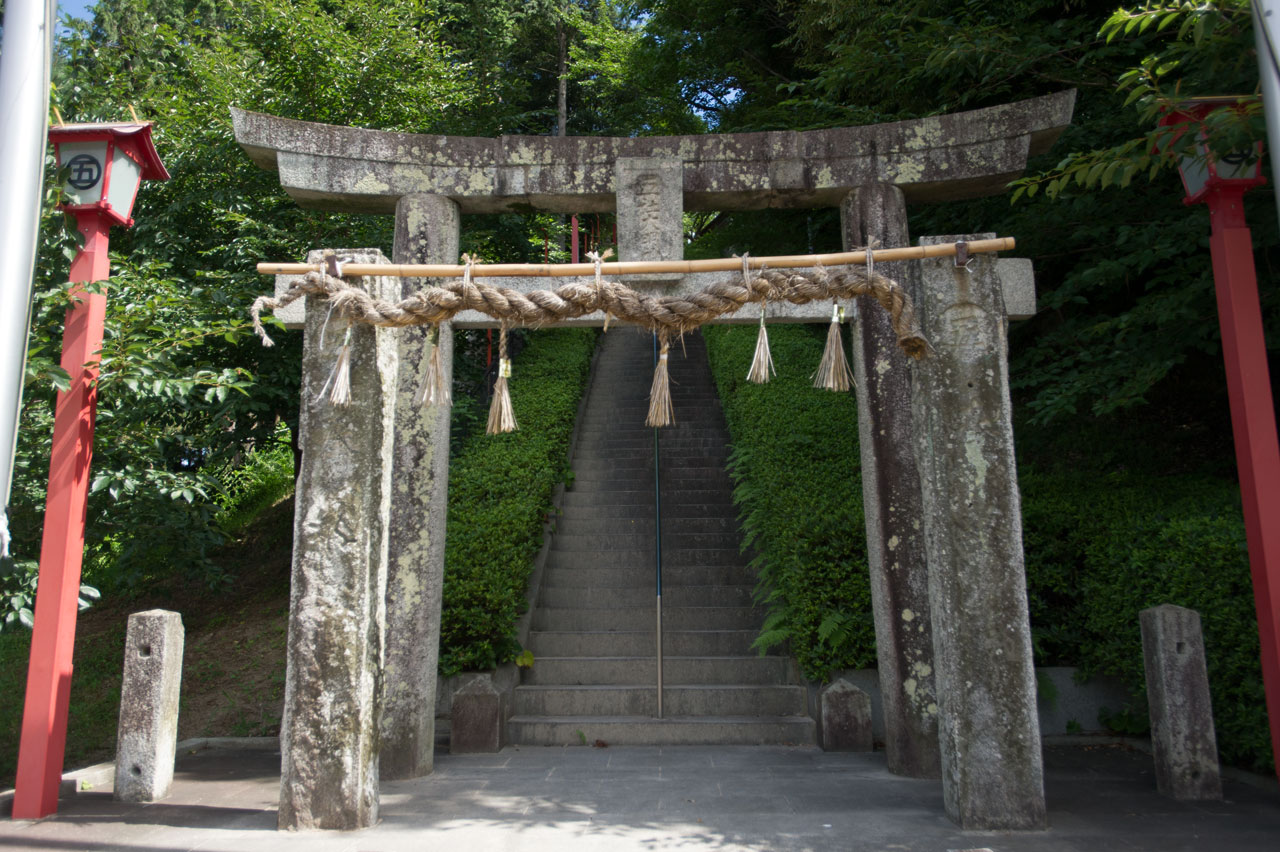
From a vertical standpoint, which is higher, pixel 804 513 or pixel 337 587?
pixel 804 513

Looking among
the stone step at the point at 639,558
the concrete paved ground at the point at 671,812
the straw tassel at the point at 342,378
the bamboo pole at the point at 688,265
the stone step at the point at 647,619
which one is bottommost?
the concrete paved ground at the point at 671,812

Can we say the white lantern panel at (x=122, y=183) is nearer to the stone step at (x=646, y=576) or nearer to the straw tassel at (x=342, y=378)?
the straw tassel at (x=342, y=378)

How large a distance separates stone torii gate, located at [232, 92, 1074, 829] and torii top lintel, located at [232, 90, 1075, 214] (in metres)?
0.01

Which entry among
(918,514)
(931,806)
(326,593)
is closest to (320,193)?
(326,593)

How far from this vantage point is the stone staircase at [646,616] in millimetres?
5980

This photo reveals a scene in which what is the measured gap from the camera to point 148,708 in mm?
4613

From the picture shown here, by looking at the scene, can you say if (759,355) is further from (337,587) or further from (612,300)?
(337,587)

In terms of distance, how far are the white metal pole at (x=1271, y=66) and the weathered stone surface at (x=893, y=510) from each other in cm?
249

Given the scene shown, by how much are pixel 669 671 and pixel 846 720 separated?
1573 mm

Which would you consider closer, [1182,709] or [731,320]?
[1182,709]

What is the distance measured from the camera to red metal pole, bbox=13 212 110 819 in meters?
4.13

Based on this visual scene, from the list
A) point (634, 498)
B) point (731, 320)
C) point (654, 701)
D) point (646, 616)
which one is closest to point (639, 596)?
point (646, 616)

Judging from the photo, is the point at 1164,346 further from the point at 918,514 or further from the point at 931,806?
the point at 931,806

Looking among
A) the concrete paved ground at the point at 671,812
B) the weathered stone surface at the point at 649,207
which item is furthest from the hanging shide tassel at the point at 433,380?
the concrete paved ground at the point at 671,812
